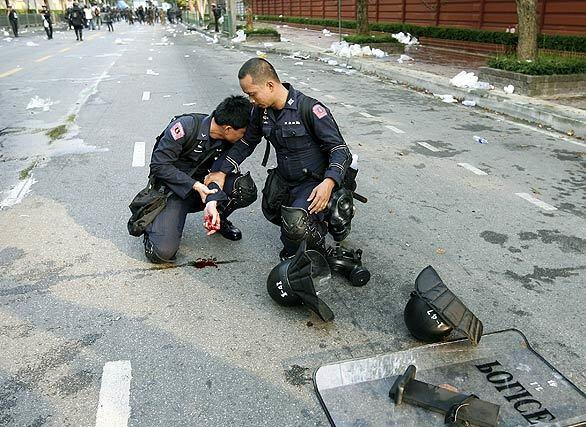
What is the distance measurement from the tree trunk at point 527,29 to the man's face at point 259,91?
29.1 feet

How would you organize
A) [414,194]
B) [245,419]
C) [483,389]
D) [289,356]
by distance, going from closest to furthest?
1. [245,419]
2. [483,389]
3. [289,356]
4. [414,194]

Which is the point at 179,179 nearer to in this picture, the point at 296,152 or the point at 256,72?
the point at 296,152

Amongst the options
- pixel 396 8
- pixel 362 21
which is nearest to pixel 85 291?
pixel 362 21

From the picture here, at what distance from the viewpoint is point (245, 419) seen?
2.44m

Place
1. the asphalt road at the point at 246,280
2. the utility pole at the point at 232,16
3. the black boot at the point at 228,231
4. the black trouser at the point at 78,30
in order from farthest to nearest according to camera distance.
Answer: the black trouser at the point at 78,30, the utility pole at the point at 232,16, the black boot at the point at 228,231, the asphalt road at the point at 246,280

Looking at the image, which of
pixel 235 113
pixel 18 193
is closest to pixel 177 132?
pixel 235 113

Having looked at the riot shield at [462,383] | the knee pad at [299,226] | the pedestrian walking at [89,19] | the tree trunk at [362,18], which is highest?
the pedestrian walking at [89,19]

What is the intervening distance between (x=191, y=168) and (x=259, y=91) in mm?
1064

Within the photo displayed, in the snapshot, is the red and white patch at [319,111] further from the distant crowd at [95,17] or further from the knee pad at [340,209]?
the distant crowd at [95,17]

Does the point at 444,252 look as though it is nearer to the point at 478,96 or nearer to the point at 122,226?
the point at 122,226

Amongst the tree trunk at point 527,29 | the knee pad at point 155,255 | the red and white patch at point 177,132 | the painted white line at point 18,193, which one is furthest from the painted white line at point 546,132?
the painted white line at point 18,193

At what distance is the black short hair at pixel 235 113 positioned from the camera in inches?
151

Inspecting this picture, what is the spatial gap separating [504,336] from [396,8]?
75.7 ft

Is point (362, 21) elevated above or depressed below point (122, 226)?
above
